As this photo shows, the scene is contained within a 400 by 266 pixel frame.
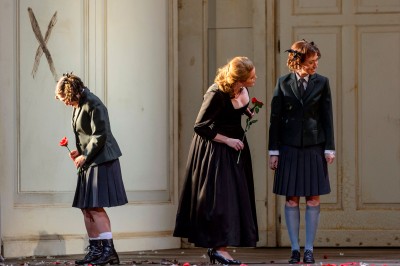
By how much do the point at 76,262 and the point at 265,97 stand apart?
2630mm

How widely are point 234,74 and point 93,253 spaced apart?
162 centimetres

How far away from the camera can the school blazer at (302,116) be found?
8.98m

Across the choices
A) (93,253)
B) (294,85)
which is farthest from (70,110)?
(294,85)

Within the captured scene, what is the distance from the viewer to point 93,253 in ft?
29.1

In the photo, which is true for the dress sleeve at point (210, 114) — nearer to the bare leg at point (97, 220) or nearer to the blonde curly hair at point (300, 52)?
the blonde curly hair at point (300, 52)

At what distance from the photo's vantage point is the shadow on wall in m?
9.98

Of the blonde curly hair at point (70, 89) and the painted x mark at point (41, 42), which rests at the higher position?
the painted x mark at point (41, 42)

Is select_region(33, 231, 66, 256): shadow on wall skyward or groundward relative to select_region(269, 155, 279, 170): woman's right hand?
groundward

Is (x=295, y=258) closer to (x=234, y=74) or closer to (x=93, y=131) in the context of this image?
(x=234, y=74)

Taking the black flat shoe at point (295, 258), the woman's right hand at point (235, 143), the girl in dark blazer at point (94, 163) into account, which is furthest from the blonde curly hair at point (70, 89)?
the black flat shoe at point (295, 258)

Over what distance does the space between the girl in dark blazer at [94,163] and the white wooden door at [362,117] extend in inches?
93.9

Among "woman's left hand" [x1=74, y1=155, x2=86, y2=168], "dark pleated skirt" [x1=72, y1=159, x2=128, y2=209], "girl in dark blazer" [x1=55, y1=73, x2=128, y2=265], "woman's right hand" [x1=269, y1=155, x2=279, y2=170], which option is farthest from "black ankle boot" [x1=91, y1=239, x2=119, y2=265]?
"woman's right hand" [x1=269, y1=155, x2=279, y2=170]

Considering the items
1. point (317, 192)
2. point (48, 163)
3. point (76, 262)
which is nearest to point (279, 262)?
point (317, 192)

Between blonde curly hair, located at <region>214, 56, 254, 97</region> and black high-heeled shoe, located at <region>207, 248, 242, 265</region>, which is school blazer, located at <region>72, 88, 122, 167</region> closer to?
blonde curly hair, located at <region>214, 56, 254, 97</region>
